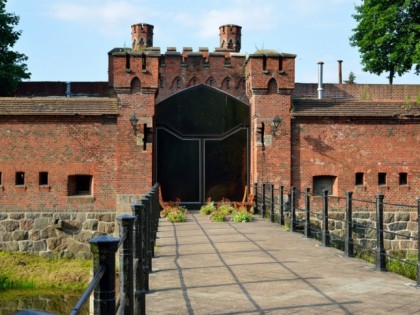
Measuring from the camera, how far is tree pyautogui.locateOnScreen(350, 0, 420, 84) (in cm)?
2547

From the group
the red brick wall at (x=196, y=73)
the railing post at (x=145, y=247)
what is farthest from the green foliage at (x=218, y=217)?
the red brick wall at (x=196, y=73)

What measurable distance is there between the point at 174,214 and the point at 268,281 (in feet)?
24.5

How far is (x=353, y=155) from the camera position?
15867 mm

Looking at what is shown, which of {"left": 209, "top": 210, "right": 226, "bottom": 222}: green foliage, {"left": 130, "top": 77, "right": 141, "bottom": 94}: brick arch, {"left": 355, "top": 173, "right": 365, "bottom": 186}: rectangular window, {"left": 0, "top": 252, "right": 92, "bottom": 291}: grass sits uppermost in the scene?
{"left": 130, "top": 77, "right": 141, "bottom": 94}: brick arch

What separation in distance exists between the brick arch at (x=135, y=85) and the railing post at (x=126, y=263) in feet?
39.2

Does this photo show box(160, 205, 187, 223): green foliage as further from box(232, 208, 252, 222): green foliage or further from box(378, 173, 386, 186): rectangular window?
box(378, 173, 386, 186): rectangular window

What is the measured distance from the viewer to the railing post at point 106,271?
2716mm

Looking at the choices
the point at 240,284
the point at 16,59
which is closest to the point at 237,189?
the point at 240,284

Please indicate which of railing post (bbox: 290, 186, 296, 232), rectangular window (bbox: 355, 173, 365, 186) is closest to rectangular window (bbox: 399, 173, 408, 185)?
rectangular window (bbox: 355, 173, 365, 186)

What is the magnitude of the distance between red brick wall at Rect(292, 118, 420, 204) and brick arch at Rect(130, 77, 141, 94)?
4506 mm

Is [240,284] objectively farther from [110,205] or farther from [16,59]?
[16,59]

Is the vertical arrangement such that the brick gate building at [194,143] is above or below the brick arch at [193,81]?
below

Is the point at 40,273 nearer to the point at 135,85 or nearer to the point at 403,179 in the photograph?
the point at 135,85

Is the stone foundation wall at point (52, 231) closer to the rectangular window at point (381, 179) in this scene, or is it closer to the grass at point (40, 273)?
the grass at point (40, 273)
